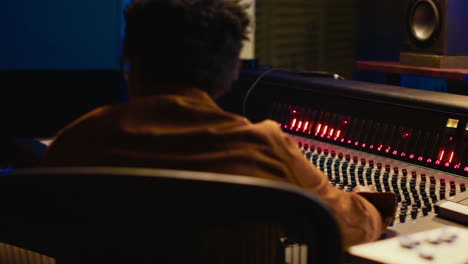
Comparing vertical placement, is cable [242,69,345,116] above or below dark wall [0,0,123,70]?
below

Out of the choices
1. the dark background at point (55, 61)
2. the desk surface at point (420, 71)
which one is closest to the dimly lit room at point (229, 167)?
the dark background at point (55, 61)

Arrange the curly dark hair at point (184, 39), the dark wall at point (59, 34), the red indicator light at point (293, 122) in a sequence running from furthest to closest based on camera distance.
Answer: the dark wall at point (59, 34), the red indicator light at point (293, 122), the curly dark hair at point (184, 39)

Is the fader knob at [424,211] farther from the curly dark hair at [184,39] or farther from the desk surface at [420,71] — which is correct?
the desk surface at [420,71]

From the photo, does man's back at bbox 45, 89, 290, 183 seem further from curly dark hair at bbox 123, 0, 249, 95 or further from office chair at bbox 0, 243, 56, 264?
office chair at bbox 0, 243, 56, 264

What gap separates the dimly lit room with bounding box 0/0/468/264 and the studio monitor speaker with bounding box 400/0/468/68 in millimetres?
1708

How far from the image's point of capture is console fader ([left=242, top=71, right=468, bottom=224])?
58.0 inches

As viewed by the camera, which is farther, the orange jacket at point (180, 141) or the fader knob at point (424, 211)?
the fader knob at point (424, 211)

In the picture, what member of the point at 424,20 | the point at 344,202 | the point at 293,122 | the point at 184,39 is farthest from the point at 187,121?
the point at 424,20

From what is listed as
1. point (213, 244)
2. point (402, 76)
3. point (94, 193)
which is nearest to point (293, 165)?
point (213, 244)

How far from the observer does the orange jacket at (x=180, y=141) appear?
0.79 meters

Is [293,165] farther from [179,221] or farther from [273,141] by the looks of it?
[179,221]

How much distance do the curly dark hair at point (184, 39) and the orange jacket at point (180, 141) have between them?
4cm

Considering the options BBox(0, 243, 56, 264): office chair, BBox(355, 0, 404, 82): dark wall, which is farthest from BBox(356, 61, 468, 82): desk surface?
BBox(0, 243, 56, 264): office chair

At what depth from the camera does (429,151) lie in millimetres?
1561
